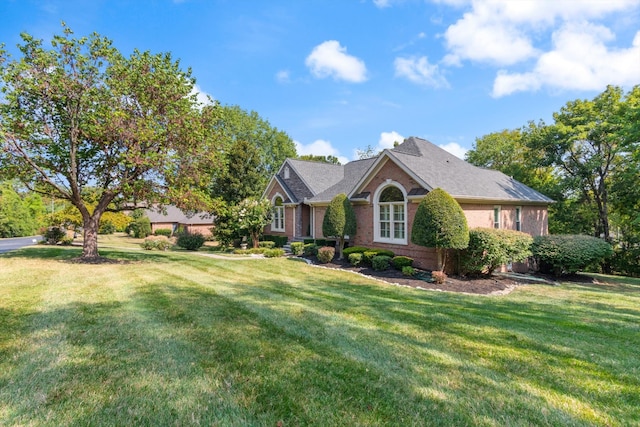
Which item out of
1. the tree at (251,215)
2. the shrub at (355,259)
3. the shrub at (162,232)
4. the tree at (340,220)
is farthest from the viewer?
the shrub at (162,232)

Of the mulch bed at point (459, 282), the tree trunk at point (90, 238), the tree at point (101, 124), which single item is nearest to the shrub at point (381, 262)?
the mulch bed at point (459, 282)

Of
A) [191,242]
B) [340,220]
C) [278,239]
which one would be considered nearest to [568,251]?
[340,220]

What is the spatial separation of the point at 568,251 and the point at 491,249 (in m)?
4.39

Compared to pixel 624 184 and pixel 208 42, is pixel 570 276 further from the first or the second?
pixel 208 42

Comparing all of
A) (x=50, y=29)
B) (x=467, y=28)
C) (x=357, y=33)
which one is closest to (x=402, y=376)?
(x=467, y=28)

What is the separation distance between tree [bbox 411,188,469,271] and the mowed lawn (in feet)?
12.0

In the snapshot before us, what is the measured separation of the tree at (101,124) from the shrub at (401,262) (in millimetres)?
8930

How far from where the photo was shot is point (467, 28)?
10.1m

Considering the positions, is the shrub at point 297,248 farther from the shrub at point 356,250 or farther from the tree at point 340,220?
the shrub at point 356,250

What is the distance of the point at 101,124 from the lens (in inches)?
478

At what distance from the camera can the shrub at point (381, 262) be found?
43.3 feet

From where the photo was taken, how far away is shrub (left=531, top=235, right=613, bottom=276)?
13164 mm

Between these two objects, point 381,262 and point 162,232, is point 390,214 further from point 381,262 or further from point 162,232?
point 162,232

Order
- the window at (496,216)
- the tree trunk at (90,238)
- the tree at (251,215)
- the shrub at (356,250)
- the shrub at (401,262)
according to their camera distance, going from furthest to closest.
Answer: the tree at (251,215) < the window at (496,216) < the shrub at (356,250) < the tree trunk at (90,238) < the shrub at (401,262)
